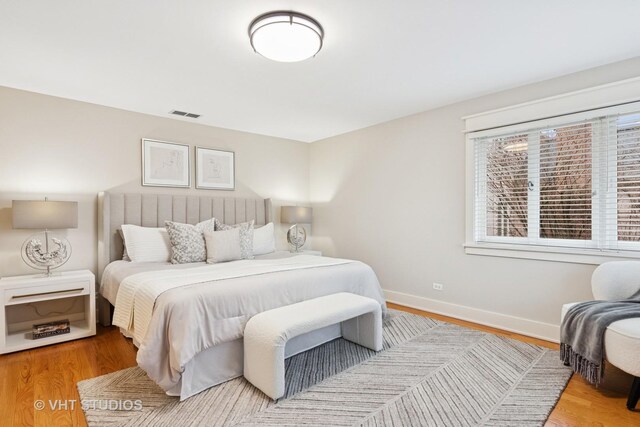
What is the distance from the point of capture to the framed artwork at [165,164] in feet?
12.8

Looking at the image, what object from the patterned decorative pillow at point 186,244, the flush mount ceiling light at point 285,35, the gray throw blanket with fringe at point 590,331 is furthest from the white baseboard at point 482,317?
the flush mount ceiling light at point 285,35

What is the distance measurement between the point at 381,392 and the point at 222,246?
204 centimetres

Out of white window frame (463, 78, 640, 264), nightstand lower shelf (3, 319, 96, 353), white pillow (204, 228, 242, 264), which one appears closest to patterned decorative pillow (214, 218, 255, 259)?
white pillow (204, 228, 242, 264)

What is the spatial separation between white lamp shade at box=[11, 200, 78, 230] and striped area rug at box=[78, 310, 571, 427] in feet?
4.76

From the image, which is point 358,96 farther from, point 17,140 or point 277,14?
point 17,140

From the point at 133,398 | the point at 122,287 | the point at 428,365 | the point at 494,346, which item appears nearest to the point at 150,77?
the point at 122,287

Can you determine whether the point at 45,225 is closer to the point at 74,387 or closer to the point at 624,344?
the point at 74,387

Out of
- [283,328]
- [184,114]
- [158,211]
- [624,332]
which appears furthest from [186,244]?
[624,332]

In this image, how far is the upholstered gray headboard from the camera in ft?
11.4

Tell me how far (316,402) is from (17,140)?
11.6ft

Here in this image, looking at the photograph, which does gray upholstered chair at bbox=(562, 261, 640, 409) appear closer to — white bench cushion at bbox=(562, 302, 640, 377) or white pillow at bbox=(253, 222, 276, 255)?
white bench cushion at bbox=(562, 302, 640, 377)

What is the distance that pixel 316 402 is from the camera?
2.03 meters

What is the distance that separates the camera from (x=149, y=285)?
92.3 inches

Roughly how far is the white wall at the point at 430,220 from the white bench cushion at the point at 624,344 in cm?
96
